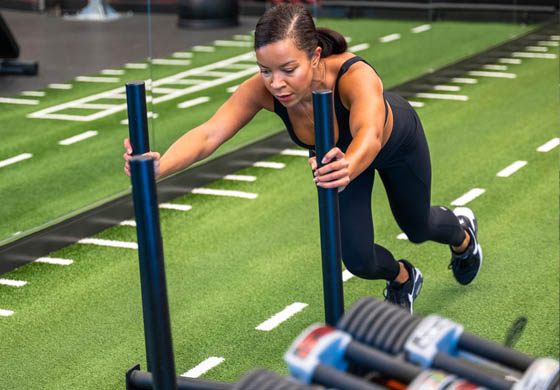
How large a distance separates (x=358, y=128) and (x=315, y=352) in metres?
1.22

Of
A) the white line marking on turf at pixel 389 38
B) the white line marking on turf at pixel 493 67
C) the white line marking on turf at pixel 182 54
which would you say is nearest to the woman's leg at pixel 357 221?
the white line marking on turf at pixel 182 54

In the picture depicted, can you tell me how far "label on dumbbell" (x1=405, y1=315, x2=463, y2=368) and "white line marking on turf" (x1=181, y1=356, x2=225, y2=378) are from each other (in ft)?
6.21

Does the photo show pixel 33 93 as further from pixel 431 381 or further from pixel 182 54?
pixel 431 381

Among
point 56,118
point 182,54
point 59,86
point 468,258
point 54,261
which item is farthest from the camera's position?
point 182,54

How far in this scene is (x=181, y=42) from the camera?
644 cm

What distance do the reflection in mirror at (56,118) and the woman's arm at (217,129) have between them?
200 centimetres

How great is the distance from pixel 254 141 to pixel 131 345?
2958 millimetres

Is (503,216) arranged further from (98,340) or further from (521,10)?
(521,10)

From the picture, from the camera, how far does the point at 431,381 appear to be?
1.39m

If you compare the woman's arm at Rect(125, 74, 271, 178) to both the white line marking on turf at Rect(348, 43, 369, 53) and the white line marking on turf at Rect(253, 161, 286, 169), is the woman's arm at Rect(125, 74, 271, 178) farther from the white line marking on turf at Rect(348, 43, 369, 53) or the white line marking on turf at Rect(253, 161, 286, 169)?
the white line marking on turf at Rect(348, 43, 369, 53)

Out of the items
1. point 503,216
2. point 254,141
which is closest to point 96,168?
point 254,141

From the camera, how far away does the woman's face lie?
2.50 meters

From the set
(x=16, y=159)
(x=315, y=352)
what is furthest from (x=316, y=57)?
(x=16, y=159)

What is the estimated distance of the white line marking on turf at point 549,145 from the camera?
629 centimetres
